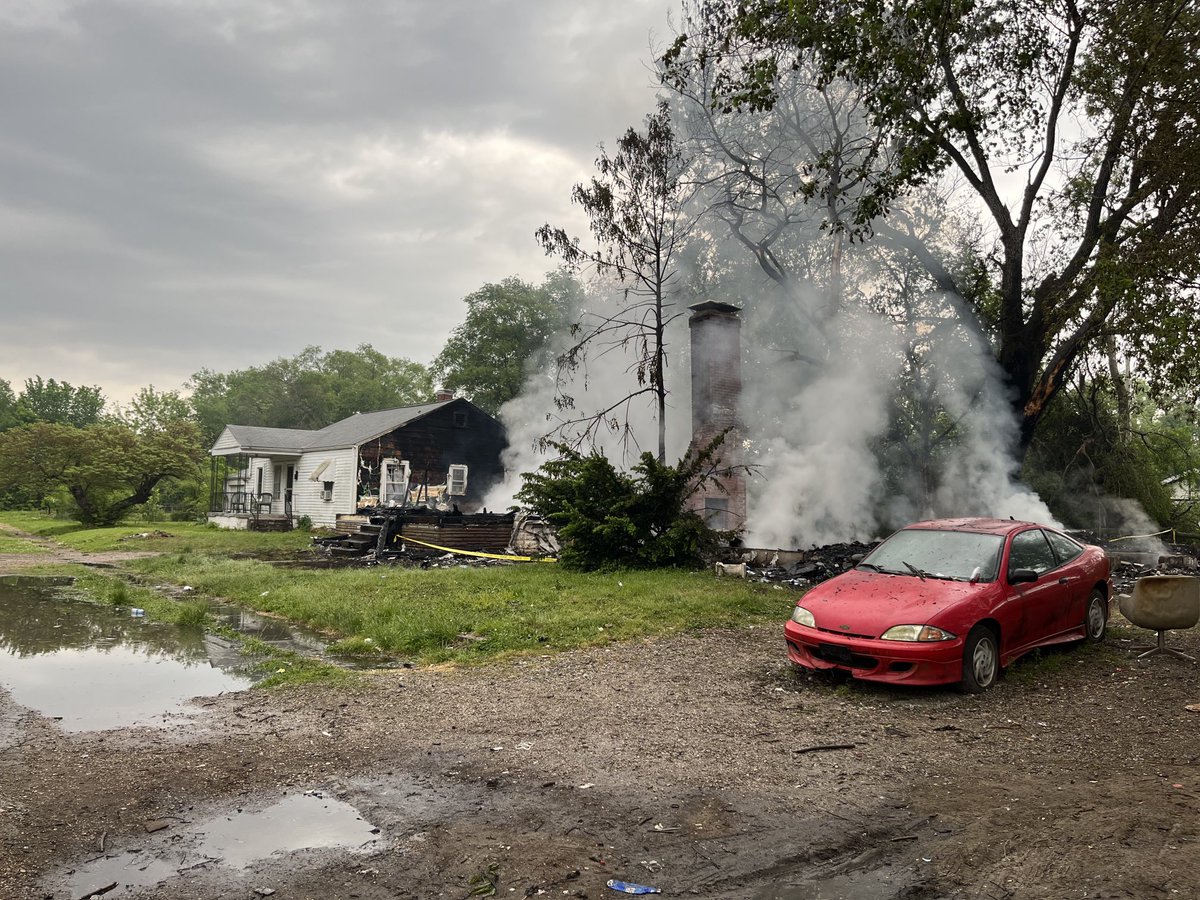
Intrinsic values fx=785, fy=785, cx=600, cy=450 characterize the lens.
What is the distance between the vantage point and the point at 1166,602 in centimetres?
708

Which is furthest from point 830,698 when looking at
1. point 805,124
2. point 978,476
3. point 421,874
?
point 805,124

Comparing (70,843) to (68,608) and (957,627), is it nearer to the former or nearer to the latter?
(957,627)

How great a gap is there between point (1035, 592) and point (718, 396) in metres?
12.0

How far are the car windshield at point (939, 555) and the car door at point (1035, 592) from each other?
181 mm

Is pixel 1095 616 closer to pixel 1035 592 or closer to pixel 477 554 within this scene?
pixel 1035 592

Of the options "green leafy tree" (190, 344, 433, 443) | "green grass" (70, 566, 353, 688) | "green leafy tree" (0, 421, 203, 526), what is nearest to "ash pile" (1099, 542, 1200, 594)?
"green grass" (70, 566, 353, 688)

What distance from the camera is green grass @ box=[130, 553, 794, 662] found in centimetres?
875

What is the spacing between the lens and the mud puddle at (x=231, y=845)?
3.31m

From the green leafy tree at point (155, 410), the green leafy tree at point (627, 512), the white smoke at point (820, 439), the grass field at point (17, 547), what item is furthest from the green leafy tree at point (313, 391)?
the green leafy tree at point (627, 512)

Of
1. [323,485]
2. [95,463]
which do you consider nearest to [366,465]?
[323,485]

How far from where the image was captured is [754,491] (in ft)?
65.9

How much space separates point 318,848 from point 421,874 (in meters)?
0.60

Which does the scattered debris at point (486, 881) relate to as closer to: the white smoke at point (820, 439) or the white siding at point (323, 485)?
the white smoke at point (820, 439)

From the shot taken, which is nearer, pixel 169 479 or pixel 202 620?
pixel 202 620
